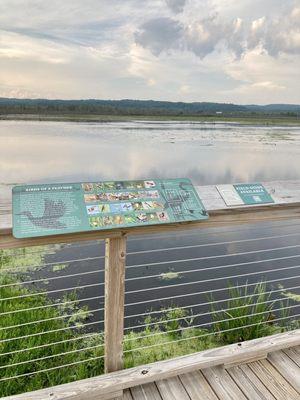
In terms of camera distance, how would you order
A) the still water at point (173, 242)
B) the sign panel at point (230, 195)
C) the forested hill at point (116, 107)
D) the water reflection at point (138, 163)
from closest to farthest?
the sign panel at point (230, 195)
the still water at point (173, 242)
the water reflection at point (138, 163)
the forested hill at point (116, 107)

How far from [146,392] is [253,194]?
1335 millimetres

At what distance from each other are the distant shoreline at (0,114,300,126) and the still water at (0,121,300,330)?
119 ft

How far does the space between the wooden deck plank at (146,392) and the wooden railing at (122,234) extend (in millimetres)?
55

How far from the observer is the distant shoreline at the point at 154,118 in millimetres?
63719

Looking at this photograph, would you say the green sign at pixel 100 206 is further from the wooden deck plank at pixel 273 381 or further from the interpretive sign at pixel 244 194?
the wooden deck plank at pixel 273 381

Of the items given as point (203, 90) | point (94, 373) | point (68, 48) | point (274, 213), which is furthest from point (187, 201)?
point (203, 90)

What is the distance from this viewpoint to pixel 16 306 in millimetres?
4191

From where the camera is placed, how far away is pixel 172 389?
2.18 metres

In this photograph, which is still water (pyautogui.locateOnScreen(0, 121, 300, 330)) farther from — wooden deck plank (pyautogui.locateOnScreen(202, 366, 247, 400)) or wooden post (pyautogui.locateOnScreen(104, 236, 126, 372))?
wooden deck plank (pyautogui.locateOnScreen(202, 366, 247, 400))

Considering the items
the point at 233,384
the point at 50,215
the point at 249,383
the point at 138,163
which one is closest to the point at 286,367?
the point at 249,383

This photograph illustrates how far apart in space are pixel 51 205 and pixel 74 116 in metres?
68.4

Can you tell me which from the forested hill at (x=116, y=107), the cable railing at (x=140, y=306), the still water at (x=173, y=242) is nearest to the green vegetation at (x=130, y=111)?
the forested hill at (x=116, y=107)

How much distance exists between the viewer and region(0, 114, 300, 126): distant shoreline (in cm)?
6372

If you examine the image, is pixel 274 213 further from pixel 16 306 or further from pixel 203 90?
pixel 203 90
